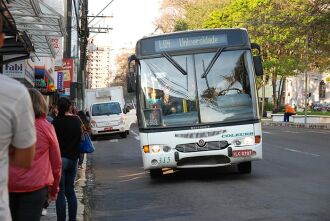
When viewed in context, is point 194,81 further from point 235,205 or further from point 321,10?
point 321,10

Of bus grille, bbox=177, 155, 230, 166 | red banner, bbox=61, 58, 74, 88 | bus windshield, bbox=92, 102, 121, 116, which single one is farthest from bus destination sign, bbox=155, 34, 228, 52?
red banner, bbox=61, 58, 74, 88

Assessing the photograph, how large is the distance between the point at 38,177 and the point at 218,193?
6491 millimetres

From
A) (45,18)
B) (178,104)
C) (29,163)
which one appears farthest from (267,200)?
(29,163)

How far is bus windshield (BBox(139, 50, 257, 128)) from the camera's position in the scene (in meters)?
12.1

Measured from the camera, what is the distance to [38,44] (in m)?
16.5

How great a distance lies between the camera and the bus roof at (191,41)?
1235 cm

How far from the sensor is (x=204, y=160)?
39.6 feet

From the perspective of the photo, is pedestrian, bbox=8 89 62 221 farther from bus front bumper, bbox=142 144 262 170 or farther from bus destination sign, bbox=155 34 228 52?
bus destination sign, bbox=155 34 228 52

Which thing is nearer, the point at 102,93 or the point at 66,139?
the point at 66,139

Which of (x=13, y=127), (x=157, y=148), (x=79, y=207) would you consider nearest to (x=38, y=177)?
(x=13, y=127)

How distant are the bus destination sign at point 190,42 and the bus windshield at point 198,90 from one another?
8.0 inches

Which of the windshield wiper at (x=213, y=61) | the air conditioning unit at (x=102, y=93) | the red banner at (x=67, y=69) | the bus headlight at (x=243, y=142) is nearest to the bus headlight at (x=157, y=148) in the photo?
the bus headlight at (x=243, y=142)

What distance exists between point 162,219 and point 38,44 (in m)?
9.40

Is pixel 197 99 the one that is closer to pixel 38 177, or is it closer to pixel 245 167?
pixel 245 167
